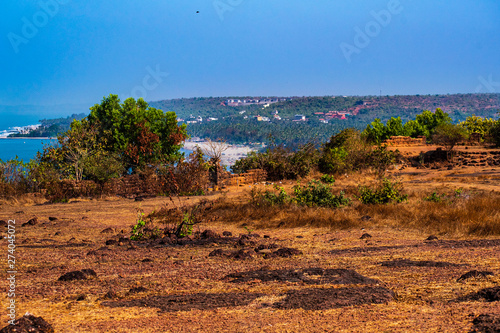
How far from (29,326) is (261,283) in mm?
2526

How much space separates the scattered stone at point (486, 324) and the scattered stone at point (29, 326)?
3.53 metres

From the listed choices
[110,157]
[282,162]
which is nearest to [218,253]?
[282,162]

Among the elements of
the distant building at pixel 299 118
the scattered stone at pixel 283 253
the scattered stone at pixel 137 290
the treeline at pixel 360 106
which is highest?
the treeline at pixel 360 106

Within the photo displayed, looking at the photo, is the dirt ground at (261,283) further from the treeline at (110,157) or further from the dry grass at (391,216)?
the treeline at (110,157)

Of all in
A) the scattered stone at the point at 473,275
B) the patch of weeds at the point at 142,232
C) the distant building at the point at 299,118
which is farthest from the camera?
the distant building at the point at 299,118

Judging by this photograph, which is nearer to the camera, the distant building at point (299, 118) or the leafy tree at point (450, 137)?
the leafy tree at point (450, 137)

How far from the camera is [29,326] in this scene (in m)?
3.69

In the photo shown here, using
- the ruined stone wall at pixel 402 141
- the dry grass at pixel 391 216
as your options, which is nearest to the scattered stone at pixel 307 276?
the dry grass at pixel 391 216

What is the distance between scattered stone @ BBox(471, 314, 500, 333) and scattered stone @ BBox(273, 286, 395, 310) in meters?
0.92

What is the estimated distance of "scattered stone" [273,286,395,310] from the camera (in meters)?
4.37

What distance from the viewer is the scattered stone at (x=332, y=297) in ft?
14.3

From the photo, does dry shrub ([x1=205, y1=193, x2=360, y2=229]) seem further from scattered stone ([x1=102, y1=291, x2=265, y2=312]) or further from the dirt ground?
scattered stone ([x1=102, y1=291, x2=265, y2=312])

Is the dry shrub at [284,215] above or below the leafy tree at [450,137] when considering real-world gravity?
below

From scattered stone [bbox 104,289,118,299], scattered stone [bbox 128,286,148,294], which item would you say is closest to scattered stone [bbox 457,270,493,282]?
scattered stone [bbox 128,286,148,294]
